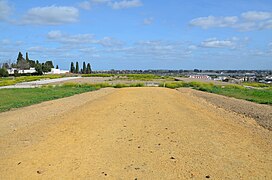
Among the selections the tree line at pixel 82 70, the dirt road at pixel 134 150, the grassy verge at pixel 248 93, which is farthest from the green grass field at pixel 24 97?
the tree line at pixel 82 70

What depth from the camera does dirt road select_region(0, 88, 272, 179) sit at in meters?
6.54

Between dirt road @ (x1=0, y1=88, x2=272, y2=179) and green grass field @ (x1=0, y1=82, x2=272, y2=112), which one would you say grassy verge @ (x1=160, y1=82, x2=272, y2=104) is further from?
dirt road @ (x1=0, y1=88, x2=272, y2=179)

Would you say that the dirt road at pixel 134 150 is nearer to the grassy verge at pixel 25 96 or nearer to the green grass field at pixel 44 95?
the grassy verge at pixel 25 96

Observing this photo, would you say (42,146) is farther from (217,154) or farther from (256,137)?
(256,137)

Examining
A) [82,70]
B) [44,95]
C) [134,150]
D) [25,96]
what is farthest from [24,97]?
[82,70]

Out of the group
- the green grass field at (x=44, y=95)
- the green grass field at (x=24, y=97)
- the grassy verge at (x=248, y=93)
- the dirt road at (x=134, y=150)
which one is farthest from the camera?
the grassy verge at (x=248, y=93)

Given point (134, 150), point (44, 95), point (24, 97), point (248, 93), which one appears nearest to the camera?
point (134, 150)

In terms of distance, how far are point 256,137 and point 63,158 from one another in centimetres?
586

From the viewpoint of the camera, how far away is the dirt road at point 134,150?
654cm

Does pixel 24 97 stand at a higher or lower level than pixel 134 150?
lower

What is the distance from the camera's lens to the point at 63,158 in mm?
7609

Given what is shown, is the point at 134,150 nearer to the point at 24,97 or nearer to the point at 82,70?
the point at 24,97

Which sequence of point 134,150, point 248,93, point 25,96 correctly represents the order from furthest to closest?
point 248,93
point 25,96
point 134,150

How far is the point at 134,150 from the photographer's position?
8.27 metres
